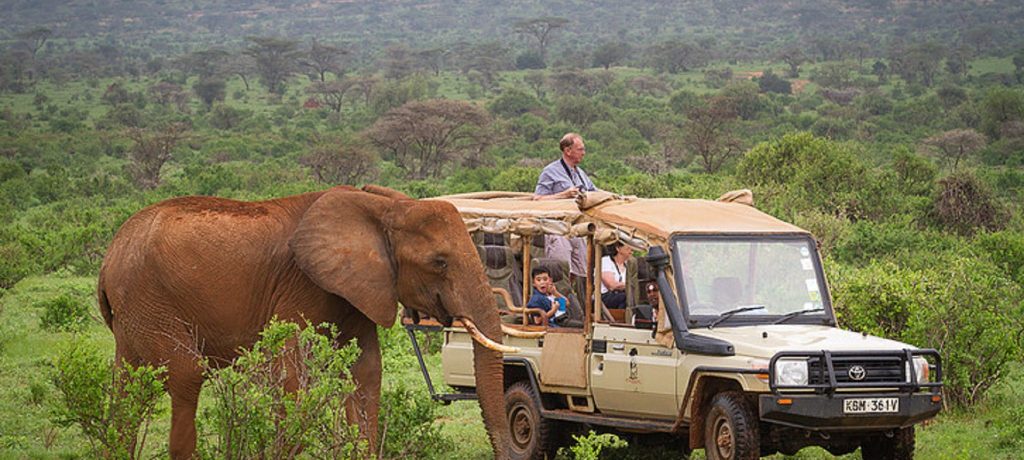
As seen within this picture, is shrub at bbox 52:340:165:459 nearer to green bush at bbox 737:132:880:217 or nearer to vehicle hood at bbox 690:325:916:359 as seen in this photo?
vehicle hood at bbox 690:325:916:359

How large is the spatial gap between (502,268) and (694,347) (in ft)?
7.45

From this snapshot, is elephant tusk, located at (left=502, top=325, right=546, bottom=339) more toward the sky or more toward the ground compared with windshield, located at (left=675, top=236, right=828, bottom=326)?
more toward the ground

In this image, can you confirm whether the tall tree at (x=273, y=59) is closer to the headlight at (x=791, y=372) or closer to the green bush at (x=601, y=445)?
the green bush at (x=601, y=445)

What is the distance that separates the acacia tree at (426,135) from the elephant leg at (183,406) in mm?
38375

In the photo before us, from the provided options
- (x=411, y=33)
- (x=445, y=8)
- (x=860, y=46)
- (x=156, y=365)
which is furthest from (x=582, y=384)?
(x=445, y=8)

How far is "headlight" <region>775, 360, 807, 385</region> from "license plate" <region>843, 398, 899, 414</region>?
258 mm

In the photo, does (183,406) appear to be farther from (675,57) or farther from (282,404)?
(675,57)

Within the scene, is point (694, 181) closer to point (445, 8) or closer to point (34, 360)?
point (34, 360)

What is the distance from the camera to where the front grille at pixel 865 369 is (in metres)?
7.92

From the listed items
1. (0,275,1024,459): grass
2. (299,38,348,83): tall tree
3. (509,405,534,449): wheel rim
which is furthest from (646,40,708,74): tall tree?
(509,405,534,449): wheel rim

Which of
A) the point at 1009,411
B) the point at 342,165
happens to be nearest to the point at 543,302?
the point at 1009,411

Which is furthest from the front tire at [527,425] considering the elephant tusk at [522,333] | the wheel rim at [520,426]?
the elephant tusk at [522,333]

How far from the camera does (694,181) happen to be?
30.0 meters

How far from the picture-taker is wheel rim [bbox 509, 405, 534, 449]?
32.8 feet
